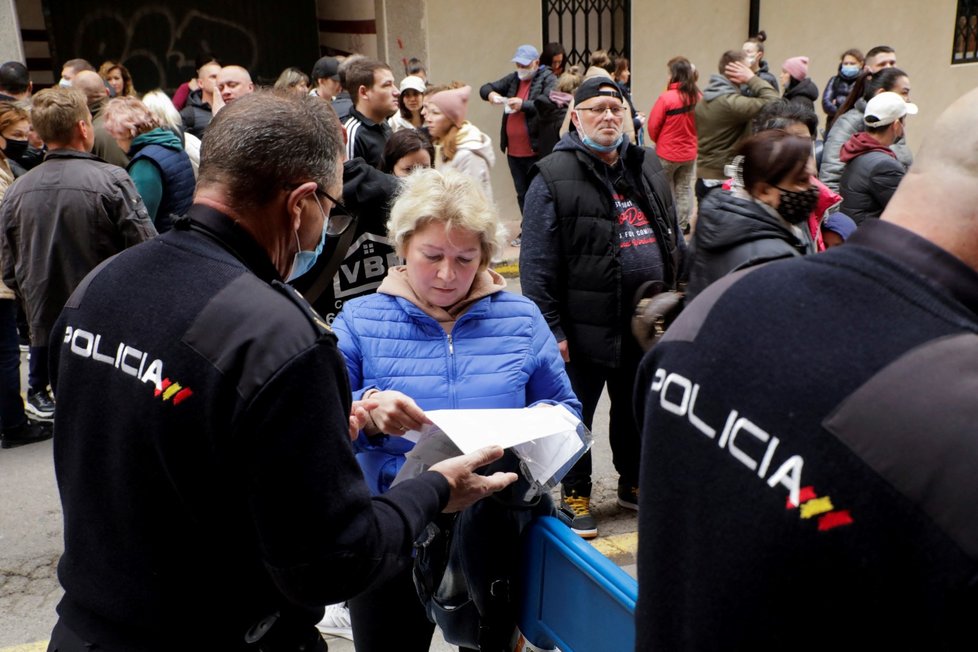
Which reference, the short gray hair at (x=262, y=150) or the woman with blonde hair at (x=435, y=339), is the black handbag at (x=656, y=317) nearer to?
the woman with blonde hair at (x=435, y=339)

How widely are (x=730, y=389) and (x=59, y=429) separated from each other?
1.29m

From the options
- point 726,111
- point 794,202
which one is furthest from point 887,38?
point 794,202

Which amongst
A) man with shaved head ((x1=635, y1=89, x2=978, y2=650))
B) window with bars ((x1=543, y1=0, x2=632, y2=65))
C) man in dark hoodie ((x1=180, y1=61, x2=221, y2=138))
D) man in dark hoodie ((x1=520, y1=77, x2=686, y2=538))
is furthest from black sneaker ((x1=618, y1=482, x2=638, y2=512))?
window with bars ((x1=543, y1=0, x2=632, y2=65))

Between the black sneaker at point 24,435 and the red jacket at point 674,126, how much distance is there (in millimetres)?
6332

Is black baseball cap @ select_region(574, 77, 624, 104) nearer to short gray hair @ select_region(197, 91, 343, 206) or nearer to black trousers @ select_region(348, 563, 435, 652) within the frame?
black trousers @ select_region(348, 563, 435, 652)

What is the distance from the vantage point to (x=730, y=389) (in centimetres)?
128

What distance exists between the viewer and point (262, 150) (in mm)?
1747

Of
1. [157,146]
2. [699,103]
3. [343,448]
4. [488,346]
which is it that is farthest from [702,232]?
[699,103]

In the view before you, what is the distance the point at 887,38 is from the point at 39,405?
39.1ft

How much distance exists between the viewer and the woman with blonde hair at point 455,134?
7094mm

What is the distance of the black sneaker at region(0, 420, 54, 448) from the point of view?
554 centimetres

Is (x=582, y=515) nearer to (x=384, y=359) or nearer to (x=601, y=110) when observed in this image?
(x=601, y=110)

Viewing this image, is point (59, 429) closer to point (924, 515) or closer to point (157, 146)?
point (924, 515)

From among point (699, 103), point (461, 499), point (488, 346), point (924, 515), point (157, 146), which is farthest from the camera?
point (699, 103)
